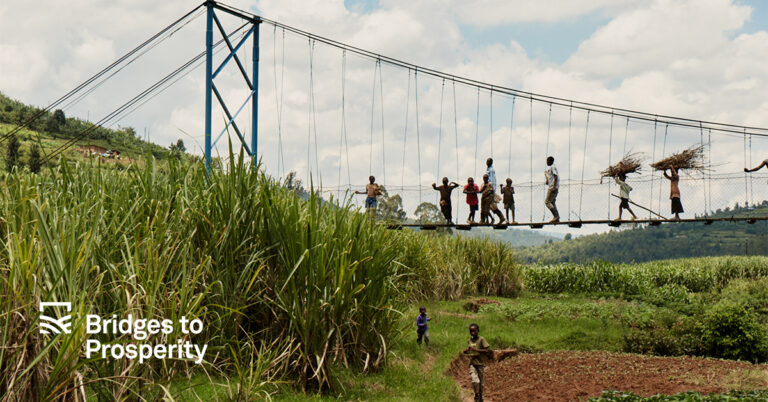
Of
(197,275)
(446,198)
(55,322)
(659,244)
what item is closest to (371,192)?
(446,198)

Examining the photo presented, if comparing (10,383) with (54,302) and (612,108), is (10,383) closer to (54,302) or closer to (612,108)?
(54,302)

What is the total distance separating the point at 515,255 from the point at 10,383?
19479 mm

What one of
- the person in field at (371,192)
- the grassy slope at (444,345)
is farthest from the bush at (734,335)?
the person in field at (371,192)

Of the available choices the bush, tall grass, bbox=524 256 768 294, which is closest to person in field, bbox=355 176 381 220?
the bush

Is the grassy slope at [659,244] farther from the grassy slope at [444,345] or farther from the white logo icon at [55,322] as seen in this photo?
the white logo icon at [55,322]

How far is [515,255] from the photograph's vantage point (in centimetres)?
2184

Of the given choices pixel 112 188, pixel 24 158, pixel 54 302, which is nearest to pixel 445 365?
pixel 112 188

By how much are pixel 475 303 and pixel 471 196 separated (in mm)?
3133

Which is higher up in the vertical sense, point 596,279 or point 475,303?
point 596,279

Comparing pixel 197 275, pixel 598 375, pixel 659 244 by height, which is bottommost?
pixel 659 244

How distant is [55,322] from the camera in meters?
3.77

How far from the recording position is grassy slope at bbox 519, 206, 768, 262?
116 meters

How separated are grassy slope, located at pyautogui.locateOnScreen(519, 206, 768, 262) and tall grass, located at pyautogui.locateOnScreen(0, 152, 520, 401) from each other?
109003mm

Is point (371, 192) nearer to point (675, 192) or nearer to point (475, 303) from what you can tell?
→ point (475, 303)
